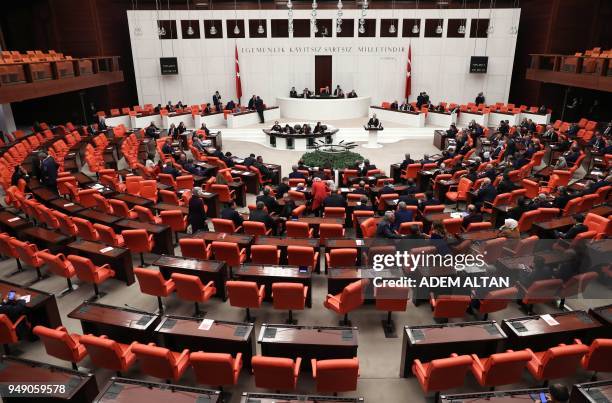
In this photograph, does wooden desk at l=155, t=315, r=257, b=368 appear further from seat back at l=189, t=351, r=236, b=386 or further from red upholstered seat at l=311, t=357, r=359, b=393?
red upholstered seat at l=311, t=357, r=359, b=393

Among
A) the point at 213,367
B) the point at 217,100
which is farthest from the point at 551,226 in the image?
the point at 217,100

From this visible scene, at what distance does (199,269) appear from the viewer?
22.7ft

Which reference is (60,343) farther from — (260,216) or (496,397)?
(496,397)

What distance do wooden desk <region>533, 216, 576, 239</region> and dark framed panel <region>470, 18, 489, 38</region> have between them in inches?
780

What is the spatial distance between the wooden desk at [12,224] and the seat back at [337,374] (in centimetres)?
717

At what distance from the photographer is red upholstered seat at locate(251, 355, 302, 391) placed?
466cm

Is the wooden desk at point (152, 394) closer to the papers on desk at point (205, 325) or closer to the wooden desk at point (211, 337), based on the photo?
the wooden desk at point (211, 337)

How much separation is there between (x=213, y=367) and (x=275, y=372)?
A: 72cm

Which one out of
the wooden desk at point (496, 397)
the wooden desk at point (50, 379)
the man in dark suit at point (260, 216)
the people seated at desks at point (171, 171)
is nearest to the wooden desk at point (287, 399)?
the wooden desk at point (496, 397)

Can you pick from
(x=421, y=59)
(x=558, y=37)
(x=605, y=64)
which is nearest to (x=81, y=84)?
(x=421, y=59)

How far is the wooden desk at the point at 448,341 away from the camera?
17.0 feet

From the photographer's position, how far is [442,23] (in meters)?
25.3

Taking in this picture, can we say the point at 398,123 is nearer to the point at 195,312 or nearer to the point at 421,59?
the point at 421,59

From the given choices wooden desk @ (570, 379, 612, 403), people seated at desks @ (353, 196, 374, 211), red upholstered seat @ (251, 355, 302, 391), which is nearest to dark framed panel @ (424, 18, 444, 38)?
people seated at desks @ (353, 196, 374, 211)
